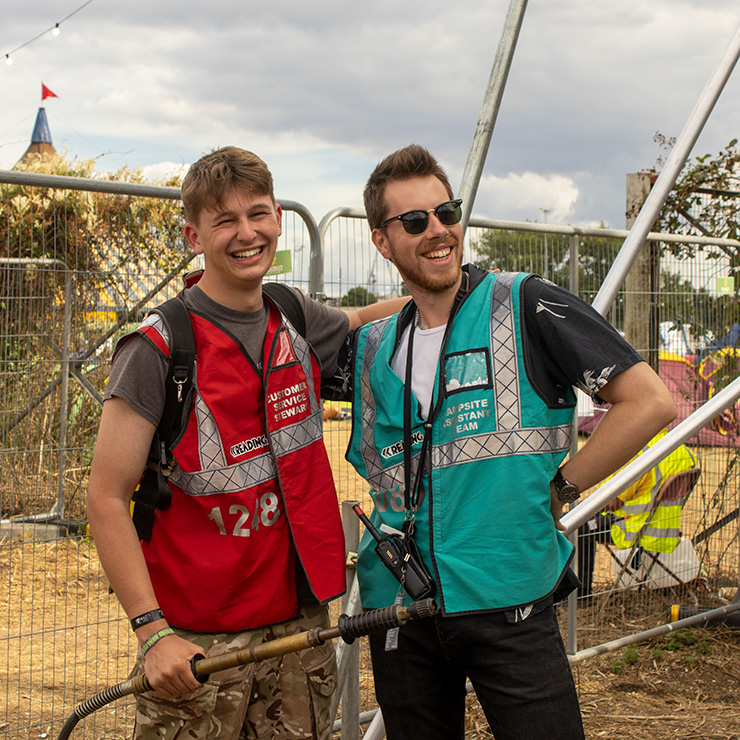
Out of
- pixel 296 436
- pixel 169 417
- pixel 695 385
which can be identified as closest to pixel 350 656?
pixel 296 436

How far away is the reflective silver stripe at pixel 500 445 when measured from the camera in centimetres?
215

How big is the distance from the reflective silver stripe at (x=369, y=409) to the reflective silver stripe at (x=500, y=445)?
23 centimetres

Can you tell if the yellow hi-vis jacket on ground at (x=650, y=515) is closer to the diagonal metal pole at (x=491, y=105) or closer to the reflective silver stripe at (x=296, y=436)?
the diagonal metal pole at (x=491, y=105)

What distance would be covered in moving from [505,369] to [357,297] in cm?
198

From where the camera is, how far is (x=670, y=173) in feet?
9.47

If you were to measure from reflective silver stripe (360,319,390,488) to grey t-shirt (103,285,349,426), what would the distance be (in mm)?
160

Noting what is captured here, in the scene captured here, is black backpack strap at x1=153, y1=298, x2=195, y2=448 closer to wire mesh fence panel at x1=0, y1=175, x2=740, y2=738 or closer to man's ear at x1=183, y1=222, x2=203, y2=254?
man's ear at x1=183, y1=222, x2=203, y2=254

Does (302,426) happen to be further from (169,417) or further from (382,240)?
(382,240)

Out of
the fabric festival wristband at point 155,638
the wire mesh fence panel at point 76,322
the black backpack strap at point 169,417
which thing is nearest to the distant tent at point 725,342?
the wire mesh fence panel at point 76,322

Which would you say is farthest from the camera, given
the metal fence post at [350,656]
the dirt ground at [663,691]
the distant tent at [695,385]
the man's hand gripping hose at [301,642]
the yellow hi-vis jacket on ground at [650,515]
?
the distant tent at [695,385]

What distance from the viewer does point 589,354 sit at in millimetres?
2084

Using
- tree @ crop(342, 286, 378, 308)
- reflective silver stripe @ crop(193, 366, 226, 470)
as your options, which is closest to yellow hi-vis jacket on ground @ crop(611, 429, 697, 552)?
tree @ crop(342, 286, 378, 308)

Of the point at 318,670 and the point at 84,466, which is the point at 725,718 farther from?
the point at 84,466

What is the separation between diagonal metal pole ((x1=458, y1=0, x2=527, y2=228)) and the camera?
2705 millimetres
